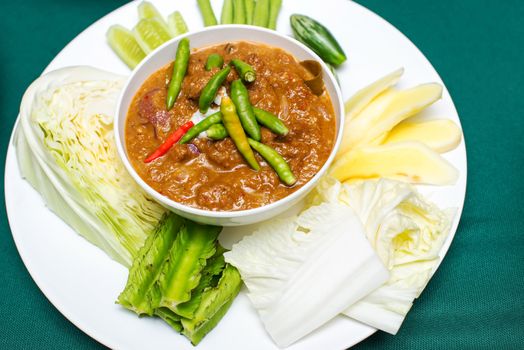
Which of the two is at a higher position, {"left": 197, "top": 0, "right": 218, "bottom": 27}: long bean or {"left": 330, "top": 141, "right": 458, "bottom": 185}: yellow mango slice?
{"left": 197, "top": 0, "right": 218, "bottom": 27}: long bean

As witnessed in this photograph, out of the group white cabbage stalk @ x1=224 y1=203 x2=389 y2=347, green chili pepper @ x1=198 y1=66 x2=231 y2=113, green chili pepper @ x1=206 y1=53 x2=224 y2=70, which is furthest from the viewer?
green chili pepper @ x1=206 y1=53 x2=224 y2=70

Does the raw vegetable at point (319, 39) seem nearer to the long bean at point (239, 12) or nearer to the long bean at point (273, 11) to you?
the long bean at point (273, 11)

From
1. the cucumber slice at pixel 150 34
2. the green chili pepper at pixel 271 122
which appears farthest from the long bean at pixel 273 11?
the green chili pepper at pixel 271 122

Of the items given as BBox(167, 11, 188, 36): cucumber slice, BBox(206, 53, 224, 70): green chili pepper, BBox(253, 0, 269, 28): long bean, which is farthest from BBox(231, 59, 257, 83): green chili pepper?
BBox(167, 11, 188, 36): cucumber slice

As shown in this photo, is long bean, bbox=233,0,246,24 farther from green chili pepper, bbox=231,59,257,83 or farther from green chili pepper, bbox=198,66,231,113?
green chili pepper, bbox=198,66,231,113

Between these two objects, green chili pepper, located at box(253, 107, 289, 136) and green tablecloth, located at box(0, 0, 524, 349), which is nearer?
green chili pepper, located at box(253, 107, 289, 136)

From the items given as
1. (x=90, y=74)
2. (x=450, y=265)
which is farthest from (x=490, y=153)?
(x=90, y=74)
